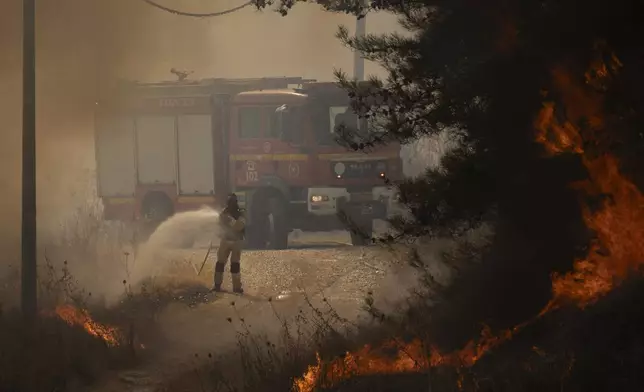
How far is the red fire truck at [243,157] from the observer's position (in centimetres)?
1625

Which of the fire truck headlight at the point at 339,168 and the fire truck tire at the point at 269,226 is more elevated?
the fire truck headlight at the point at 339,168

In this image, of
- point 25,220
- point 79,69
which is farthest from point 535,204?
point 79,69

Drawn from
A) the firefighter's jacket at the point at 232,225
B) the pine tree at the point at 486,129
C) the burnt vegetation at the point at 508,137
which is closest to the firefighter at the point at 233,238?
the firefighter's jacket at the point at 232,225

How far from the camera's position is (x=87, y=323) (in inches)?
379

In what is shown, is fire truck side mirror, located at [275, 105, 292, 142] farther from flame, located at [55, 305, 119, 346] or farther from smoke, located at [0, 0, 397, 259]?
flame, located at [55, 305, 119, 346]

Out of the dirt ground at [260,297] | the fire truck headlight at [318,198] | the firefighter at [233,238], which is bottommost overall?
the dirt ground at [260,297]

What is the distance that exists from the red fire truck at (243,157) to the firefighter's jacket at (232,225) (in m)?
2.05

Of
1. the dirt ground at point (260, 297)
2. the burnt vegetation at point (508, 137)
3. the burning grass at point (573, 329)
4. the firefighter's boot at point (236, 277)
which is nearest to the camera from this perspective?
the burning grass at point (573, 329)

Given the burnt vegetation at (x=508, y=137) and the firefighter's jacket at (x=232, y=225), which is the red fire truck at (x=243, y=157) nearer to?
the firefighter's jacket at (x=232, y=225)

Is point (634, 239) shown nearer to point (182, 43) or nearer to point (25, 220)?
point (25, 220)

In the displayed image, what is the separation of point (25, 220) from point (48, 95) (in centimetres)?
1073

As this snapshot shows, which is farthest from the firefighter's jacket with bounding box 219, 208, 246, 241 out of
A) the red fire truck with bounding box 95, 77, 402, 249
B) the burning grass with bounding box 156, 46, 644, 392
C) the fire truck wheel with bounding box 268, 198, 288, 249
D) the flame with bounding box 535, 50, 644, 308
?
the flame with bounding box 535, 50, 644, 308

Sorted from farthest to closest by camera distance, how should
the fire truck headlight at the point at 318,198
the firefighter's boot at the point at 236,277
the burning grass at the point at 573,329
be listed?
the fire truck headlight at the point at 318,198, the firefighter's boot at the point at 236,277, the burning grass at the point at 573,329

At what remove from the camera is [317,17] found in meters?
35.0
